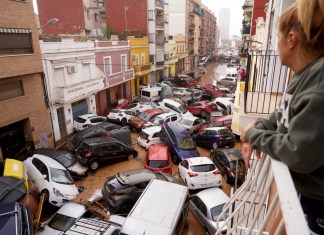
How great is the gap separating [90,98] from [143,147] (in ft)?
24.9

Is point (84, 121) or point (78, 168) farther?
point (84, 121)

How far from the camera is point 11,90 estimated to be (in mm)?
12758

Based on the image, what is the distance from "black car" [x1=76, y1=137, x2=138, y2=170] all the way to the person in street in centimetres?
1155

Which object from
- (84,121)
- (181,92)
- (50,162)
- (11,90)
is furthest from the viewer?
(181,92)

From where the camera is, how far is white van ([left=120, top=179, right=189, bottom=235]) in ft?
20.7

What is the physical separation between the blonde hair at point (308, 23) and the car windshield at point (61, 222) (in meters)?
7.99

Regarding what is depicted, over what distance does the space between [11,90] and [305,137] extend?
1447 centimetres

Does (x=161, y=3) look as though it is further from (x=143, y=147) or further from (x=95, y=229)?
(x=95, y=229)

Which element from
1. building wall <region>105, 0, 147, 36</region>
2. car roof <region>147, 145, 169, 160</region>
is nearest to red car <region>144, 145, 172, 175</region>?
car roof <region>147, 145, 169, 160</region>

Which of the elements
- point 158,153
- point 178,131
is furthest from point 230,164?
point 178,131

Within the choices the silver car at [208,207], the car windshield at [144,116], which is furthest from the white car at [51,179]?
the car windshield at [144,116]

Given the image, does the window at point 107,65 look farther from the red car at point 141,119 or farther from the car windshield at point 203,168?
the car windshield at point 203,168

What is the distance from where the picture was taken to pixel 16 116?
1298cm

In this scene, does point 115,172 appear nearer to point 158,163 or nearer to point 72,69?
point 158,163
